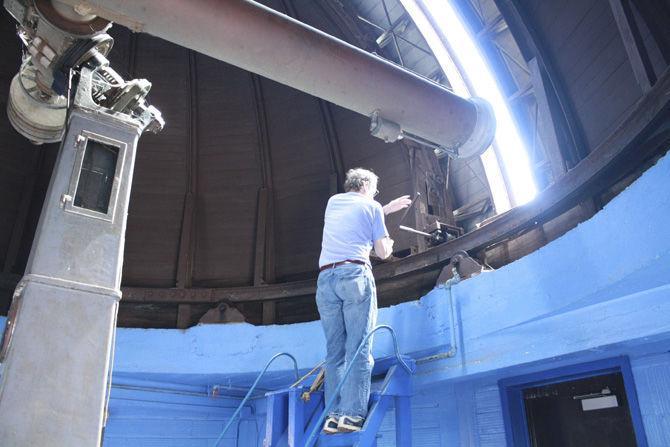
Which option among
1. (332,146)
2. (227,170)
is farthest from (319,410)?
(227,170)

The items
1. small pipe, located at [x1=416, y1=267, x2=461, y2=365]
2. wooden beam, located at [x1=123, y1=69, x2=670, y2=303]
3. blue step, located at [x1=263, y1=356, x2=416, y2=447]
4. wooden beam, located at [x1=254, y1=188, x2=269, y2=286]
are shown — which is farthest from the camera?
wooden beam, located at [x1=254, y1=188, x2=269, y2=286]

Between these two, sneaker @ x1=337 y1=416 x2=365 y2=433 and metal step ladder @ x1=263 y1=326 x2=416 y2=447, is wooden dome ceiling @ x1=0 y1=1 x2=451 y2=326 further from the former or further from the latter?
sneaker @ x1=337 y1=416 x2=365 y2=433

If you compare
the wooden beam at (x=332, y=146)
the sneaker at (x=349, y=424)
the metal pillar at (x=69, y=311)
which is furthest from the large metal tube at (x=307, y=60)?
the wooden beam at (x=332, y=146)

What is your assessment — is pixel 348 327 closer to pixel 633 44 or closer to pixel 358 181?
pixel 358 181

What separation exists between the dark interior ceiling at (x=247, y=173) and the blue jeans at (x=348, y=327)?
110 inches

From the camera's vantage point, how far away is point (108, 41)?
3.50 metres

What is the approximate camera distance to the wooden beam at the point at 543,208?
4.12 m

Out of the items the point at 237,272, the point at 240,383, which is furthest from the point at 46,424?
the point at 237,272

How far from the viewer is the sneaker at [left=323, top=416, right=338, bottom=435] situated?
363cm

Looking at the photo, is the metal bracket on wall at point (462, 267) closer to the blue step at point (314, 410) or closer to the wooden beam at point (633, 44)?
the blue step at point (314, 410)

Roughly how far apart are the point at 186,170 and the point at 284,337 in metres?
3.10

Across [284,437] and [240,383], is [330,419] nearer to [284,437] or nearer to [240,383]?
[284,437]

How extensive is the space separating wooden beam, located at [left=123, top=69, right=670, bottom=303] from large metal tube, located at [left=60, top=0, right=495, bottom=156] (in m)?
1.31

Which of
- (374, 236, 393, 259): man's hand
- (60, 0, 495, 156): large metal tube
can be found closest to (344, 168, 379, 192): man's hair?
(374, 236, 393, 259): man's hand
